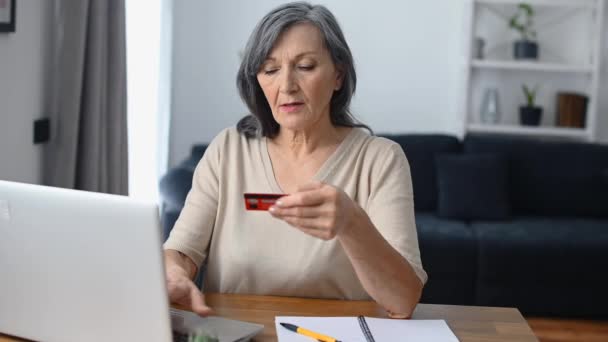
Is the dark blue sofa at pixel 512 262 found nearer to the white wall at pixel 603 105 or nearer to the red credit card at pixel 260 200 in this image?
the white wall at pixel 603 105

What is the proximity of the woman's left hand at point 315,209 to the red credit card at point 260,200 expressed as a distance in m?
0.03

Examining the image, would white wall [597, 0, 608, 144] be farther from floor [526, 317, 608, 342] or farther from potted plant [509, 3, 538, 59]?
floor [526, 317, 608, 342]

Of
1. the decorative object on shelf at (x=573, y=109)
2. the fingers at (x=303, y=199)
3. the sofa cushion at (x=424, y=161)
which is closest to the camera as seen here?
the fingers at (x=303, y=199)

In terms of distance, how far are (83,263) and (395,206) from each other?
75cm

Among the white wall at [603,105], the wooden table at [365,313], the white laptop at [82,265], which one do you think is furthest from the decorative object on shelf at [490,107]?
the white laptop at [82,265]

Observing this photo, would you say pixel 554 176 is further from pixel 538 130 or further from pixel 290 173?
pixel 290 173

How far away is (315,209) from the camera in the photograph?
1.55 metres

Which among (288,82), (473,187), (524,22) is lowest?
(473,187)

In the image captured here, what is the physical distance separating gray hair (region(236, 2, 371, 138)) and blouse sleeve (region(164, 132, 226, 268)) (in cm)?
11

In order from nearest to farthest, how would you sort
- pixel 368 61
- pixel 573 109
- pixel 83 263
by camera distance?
pixel 83 263
pixel 573 109
pixel 368 61

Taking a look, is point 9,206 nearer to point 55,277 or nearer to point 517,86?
point 55,277

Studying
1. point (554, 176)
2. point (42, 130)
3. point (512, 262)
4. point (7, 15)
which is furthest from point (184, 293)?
point (554, 176)

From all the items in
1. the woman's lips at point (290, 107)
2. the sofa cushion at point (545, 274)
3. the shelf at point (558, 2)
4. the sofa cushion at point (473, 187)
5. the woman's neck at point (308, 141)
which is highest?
the shelf at point (558, 2)

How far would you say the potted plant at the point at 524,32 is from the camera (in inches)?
194
